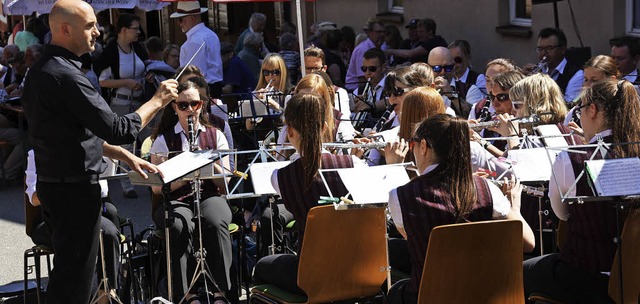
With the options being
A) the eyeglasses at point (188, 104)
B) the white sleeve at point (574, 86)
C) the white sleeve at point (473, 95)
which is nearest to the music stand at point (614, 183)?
the eyeglasses at point (188, 104)

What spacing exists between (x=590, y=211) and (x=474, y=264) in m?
0.77

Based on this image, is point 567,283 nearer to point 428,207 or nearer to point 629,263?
point 629,263

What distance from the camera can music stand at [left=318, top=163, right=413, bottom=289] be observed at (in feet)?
15.4

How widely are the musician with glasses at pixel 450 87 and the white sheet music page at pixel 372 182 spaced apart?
347 cm

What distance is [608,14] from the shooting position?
11.0 meters

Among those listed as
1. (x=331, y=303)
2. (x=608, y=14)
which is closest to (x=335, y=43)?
(x=608, y=14)

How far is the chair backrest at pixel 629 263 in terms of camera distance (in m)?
4.52

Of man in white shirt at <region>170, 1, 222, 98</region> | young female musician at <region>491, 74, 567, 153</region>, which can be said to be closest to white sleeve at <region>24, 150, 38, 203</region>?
young female musician at <region>491, 74, 567, 153</region>

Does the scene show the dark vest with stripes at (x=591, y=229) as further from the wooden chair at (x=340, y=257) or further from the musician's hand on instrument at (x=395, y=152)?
the musician's hand on instrument at (x=395, y=152)

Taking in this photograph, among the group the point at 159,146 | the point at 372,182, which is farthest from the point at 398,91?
the point at 372,182

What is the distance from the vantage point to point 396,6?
16312 mm

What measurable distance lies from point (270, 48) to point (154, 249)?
26.6 ft

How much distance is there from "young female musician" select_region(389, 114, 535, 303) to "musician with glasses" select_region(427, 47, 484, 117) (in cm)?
384

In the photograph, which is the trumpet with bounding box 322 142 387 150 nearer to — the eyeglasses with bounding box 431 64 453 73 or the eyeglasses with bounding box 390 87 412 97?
the eyeglasses with bounding box 390 87 412 97
